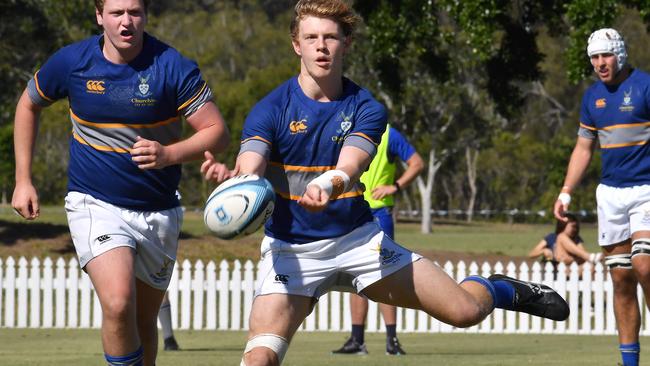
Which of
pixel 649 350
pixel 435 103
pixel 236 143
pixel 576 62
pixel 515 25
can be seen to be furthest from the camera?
pixel 236 143

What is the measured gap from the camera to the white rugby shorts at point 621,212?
1005 centimetres

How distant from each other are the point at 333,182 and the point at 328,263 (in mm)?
675

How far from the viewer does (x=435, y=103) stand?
59.8 metres

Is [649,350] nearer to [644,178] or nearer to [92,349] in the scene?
[644,178]

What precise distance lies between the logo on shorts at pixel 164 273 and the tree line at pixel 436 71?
14.0 m

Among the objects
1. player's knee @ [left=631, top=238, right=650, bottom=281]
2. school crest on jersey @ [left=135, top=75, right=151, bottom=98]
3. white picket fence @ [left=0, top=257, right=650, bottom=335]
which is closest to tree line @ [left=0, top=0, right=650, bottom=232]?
white picket fence @ [left=0, top=257, right=650, bottom=335]

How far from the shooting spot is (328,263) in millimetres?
6953

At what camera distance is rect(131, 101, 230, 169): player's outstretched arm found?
6.92 meters

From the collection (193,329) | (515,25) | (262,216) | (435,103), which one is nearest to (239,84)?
(435,103)

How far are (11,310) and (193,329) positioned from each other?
267 centimetres

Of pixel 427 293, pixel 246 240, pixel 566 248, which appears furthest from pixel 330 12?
pixel 246 240

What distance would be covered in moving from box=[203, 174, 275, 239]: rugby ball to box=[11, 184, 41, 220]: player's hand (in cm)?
169

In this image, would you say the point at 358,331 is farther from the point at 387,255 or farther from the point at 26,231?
the point at 26,231

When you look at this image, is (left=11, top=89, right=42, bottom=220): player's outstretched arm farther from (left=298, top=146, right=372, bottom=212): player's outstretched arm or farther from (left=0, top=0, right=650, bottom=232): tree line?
(left=0, top=0, right=650, bottom=232): tree line
